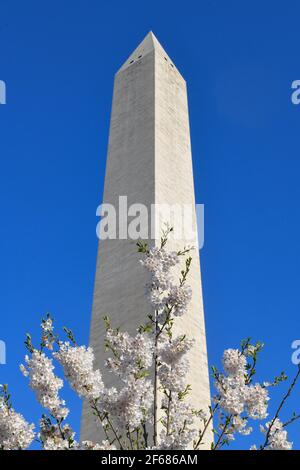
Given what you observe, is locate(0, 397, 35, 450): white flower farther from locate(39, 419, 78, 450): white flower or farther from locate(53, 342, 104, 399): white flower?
locate(53, 342, 104, 399): white flower

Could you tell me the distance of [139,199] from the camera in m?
15.1

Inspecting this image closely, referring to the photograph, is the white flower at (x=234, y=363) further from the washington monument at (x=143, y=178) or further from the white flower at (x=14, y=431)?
the washington monument at (x=143, y=178)

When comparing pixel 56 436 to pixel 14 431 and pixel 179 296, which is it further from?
pixel 179 296

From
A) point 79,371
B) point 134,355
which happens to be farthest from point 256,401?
point 79,371

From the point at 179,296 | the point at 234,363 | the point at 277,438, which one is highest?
the point at 179,296

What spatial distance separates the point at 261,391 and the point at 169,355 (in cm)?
99

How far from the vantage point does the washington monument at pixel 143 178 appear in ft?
44.0

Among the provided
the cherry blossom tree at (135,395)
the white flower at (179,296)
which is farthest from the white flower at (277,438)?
the white flower at (179,296)
